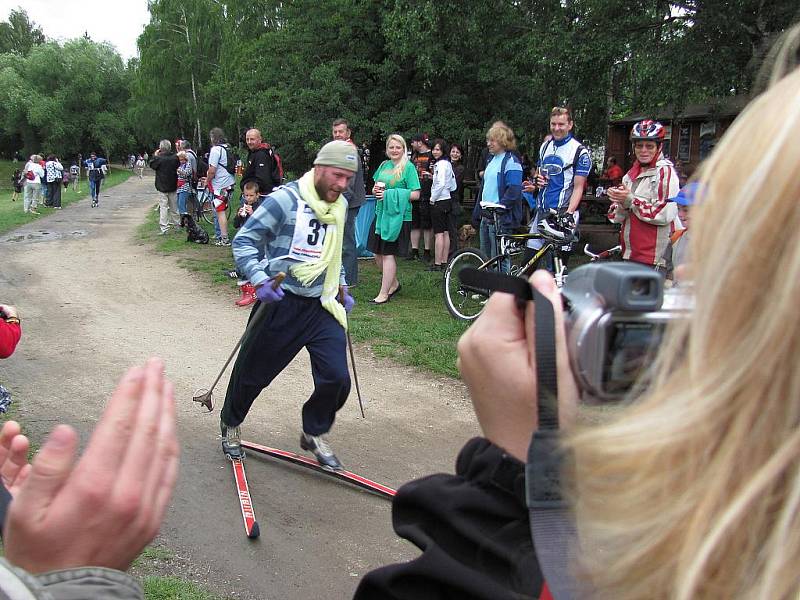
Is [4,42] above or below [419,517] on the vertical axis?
above

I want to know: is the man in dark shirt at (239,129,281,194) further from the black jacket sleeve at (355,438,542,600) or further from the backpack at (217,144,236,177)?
the black jacket sleeve at (355,438,542,600)

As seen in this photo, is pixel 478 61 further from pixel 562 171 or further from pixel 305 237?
pixel 305 237

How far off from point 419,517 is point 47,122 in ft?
230

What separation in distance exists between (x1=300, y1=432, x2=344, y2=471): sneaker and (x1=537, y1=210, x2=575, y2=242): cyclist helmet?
386 cm

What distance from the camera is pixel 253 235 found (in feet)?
14.6

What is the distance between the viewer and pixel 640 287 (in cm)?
90

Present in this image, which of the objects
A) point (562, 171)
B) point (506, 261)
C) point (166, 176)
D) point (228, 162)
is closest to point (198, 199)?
point (166, 176)

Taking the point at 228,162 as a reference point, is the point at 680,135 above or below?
above

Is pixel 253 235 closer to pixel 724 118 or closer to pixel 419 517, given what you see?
pixel 419 517

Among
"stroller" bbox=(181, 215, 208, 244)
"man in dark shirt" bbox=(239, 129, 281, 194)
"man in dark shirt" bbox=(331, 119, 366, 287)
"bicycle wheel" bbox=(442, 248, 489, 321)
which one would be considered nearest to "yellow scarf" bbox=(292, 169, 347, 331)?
"bicycle wheel" bbox=(442, 248, 489, 321)

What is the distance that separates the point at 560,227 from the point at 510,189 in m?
1.64

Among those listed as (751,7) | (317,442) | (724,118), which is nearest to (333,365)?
(317,442)

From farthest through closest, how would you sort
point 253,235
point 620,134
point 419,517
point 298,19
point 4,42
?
1. point 4,42
2. point 620,134
3. point 298,19
4. point 253,235
5. point 419,517

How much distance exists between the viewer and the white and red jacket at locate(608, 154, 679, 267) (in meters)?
6.30
